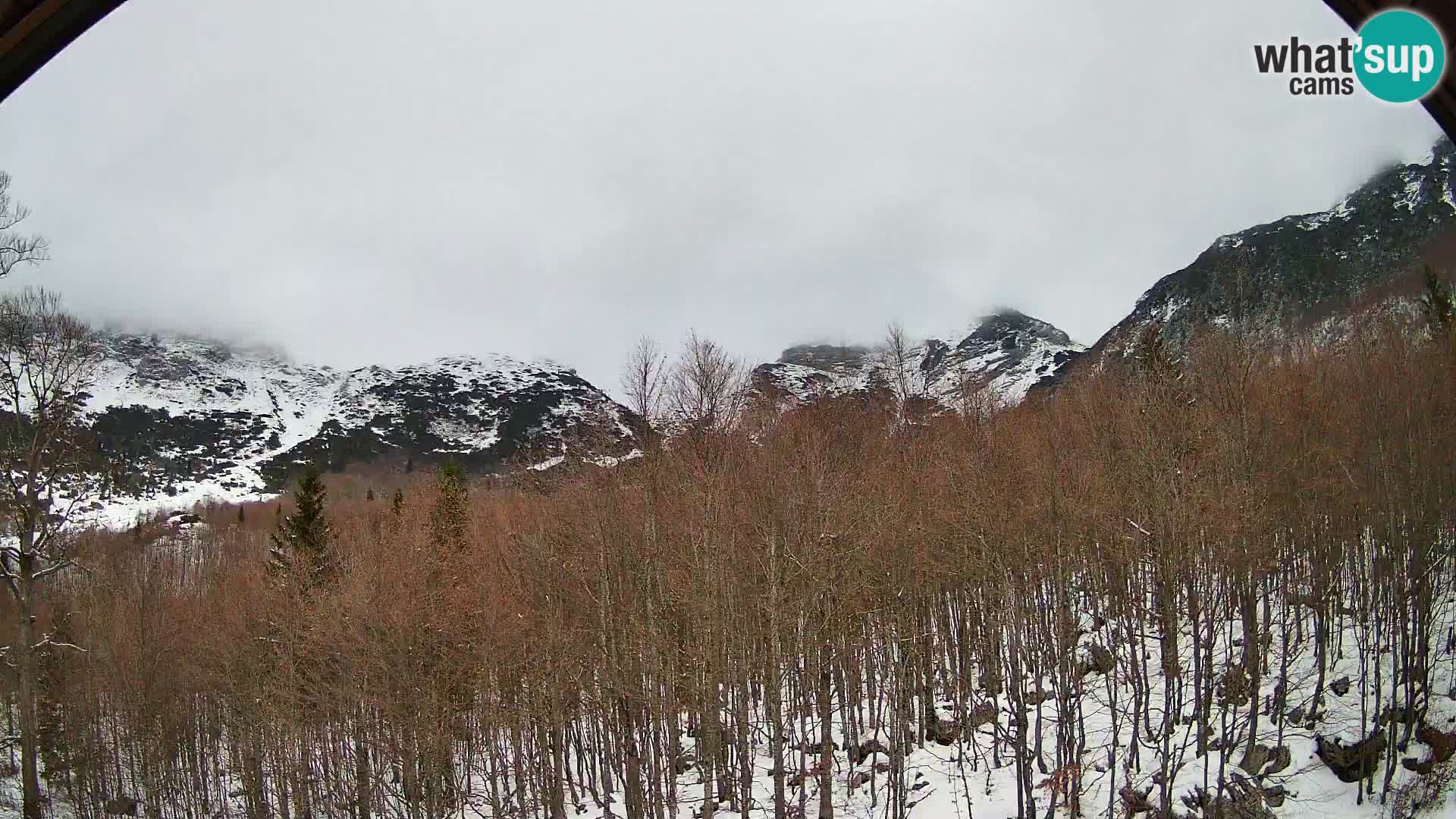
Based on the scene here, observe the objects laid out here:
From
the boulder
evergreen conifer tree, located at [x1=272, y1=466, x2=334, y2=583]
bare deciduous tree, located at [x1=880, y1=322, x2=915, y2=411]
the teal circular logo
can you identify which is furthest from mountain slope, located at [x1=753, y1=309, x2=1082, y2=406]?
the teal circular logo

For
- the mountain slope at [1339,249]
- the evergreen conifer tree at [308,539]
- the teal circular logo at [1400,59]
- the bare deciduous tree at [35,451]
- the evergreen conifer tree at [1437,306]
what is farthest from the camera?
the mountain slope at [1339,249]

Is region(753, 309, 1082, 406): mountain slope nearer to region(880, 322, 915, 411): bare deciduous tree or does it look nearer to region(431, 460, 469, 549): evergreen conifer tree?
region(880, 322, 915, 411): bare deciduous tree

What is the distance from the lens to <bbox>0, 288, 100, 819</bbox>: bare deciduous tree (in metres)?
17.5

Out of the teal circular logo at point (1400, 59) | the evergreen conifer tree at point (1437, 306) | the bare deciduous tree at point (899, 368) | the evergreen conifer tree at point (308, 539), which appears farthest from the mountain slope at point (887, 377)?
the teal circular logo at point (1400, 59)

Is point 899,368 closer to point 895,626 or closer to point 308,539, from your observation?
point 895,626

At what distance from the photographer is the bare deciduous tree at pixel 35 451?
1753 centimetres

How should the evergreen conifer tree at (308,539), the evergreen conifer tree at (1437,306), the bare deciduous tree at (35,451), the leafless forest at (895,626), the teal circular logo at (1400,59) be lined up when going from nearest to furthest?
the teal circular logo at (1400,59), the bare deciduous tree at (35,451), the leafless forest at (895,626), the evergreen conifer tree at (1437,306), the evergreen conifer tree at (308,539)

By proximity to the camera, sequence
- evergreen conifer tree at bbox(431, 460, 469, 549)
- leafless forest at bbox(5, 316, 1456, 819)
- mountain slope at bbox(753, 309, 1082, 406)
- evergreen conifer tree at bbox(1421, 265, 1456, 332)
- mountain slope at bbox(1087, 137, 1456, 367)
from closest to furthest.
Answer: leafless forest at bbox(5, 316, 1456, 819) < evergreen conifer tree at bbox(1421, 265, 1456, 332) < mountain slope at bbox(753, 309, 1082, 406) < evergreen conifer tree at bbox(431, 460, 469, 549) < mountain slope at bbox(1087, 137, 1456, 367)

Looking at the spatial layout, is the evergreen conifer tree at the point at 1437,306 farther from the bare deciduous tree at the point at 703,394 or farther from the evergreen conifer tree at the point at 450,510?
the evergreen conifer tree at the point at 450,510

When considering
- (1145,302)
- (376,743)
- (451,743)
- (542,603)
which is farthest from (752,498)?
(1145,302)

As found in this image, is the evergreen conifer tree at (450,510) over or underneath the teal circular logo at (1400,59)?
underneath

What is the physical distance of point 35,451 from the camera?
18125 millimetres

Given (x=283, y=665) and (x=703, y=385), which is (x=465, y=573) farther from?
(x=703, y=385)

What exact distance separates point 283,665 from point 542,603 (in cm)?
996
